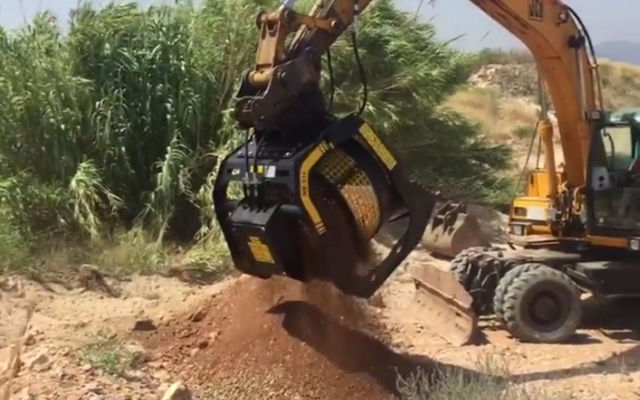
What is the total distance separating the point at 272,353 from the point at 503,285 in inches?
113

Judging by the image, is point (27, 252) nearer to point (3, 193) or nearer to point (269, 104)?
point (3, 193)

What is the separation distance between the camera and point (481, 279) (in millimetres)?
10453

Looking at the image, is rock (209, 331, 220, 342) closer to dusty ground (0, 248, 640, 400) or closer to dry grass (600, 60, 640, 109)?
dusty ground (0, 248, 640, 400)

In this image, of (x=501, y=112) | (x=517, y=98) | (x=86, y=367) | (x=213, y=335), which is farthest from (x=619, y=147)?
(x=517, y=98)

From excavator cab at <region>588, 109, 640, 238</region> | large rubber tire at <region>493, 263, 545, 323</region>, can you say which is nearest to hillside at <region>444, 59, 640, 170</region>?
excavator cab at <region>588, 109, 640, 238</region>

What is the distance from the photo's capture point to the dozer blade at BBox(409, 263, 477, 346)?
977 centimetres

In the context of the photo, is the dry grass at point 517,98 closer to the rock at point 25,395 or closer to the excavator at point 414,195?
the excavator at point 414,195

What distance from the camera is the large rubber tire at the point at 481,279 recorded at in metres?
10.4

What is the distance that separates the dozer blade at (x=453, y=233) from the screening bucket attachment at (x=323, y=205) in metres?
6.02

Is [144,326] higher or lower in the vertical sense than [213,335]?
lower

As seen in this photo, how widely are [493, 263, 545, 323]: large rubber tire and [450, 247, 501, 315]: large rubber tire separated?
311 millimetres

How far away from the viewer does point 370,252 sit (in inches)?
307

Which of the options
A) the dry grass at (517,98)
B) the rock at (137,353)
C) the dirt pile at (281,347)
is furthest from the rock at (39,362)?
the dry grass at (517,98)

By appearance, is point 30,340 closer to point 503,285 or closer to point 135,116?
point 503,285
